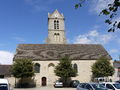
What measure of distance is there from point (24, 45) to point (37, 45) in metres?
3.36

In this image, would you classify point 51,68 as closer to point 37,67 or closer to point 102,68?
point 37,67

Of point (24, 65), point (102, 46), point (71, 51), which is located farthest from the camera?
point (102, 46)

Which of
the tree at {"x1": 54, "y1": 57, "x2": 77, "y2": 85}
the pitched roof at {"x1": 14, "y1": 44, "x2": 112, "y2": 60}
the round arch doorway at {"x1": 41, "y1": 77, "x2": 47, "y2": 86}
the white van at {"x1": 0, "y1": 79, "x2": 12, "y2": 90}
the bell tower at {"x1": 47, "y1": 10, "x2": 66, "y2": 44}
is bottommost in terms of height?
the round arch doorway at {"x1": 41, "y1": 77, "x2": 47, "y2": 86}

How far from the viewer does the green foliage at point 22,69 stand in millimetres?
51031

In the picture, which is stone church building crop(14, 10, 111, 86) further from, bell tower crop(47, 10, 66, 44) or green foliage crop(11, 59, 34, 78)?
bell tower crop(47, 10, 66, 44)

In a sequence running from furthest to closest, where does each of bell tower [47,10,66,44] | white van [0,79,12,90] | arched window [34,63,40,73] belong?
bell tower [47,10,66,44], arched window [34,63,40,73], white van [0,79,12,90]

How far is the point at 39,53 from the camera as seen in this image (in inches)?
2296

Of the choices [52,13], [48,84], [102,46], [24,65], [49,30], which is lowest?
[48,84]

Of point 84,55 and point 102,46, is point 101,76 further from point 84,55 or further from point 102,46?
point 102,46

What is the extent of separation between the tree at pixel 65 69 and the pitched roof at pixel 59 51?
4.30 meters

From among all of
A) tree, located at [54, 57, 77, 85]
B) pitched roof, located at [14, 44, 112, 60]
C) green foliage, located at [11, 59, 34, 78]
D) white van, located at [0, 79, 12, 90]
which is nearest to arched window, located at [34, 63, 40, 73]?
pitched roof, located at [14, 44, 112, 60]

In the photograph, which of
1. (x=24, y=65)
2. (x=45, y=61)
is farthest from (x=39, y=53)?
(x=24, y=65)

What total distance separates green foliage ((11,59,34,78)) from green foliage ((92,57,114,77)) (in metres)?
14.3

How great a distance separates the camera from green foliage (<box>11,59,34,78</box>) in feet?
167
